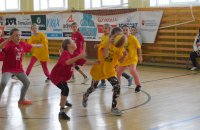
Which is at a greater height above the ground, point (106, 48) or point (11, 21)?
point (11, 21)

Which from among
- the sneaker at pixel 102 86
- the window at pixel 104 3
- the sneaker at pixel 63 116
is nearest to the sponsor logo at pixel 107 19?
the window at pixel 104 3

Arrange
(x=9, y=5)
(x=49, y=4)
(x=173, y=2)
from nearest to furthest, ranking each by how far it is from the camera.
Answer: (x=173, y=2), (x=49, y=4), (x=9, y=5)

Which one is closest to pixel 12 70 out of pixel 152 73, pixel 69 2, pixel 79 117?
pixel 79 117

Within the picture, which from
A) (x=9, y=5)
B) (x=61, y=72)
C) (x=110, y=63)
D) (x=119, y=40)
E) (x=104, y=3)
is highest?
(x=9, y=5)

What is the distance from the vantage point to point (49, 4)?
66.1 feet

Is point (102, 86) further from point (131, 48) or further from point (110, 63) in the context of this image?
point (110, 63)

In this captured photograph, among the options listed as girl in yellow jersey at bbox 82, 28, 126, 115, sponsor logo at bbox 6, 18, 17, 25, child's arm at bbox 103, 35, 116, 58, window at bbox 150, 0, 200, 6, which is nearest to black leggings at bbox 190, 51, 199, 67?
window at bbox 150, 0, 200, 6

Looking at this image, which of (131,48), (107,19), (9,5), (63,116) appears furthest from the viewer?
(9,5)

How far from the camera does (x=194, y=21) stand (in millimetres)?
13594

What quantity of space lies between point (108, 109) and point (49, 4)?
45.5 feet

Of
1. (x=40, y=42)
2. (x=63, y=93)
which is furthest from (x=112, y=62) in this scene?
(x=40, y=42)

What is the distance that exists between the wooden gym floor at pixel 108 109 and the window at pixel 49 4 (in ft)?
30.0

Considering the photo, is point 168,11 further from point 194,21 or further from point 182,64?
point 182,64

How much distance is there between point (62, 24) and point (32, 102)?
983 centimetres
